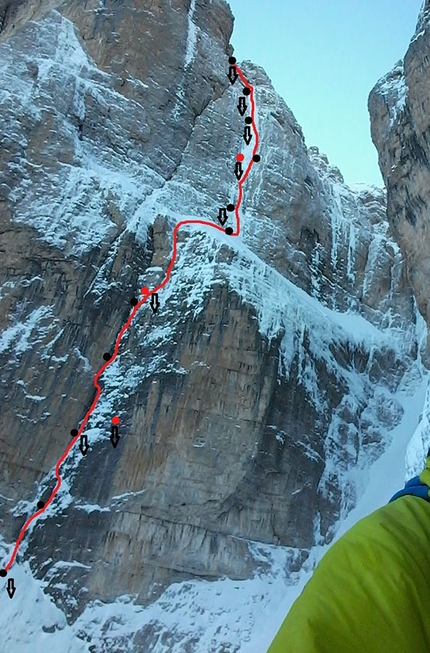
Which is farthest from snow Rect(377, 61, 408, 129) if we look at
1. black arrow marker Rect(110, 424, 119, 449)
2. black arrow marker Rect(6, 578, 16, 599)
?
black arrow marker Rect(6, 578, 16, 599)

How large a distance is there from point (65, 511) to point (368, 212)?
32.9 meters

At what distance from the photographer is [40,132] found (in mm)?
30359

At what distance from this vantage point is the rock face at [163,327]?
23.6m

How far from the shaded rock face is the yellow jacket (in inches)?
877

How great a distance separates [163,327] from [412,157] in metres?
13.5

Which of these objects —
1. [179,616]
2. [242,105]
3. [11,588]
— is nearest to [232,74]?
[242,105]

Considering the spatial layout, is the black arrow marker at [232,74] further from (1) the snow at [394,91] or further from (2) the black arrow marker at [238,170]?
(1) the snow at [394,91]

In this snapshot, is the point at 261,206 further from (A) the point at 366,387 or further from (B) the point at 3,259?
(B) the point at 3,259

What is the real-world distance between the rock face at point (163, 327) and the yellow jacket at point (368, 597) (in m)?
21.9

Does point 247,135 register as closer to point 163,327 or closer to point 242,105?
point 242,105

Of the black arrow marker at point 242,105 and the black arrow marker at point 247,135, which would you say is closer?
the black arrow marker at point 247,135

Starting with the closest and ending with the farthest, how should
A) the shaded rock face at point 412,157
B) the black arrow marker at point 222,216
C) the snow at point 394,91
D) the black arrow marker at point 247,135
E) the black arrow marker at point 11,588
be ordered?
1. the black arrow marker at point 11,588
2. the shaded rock face at point 412,157
3. the snow at point 394,91
4. the black arrow marker at point 222,216
5. the black arrow marker at point 247,135

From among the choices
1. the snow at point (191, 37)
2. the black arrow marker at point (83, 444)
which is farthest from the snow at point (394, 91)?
the black arrow marker at point (83, 444)

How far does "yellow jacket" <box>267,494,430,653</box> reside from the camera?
139 cm
